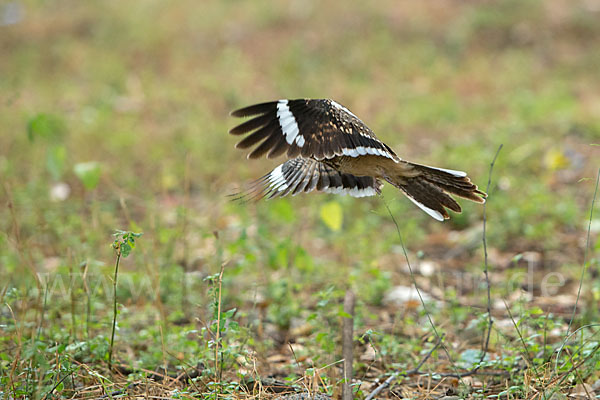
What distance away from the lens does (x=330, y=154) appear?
7.48 ft

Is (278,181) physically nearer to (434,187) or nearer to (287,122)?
(287,122)

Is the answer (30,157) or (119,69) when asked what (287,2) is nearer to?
(119,69)

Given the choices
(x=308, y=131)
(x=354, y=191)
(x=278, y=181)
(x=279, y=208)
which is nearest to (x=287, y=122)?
(x=308, y=131)

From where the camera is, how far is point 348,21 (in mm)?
10609

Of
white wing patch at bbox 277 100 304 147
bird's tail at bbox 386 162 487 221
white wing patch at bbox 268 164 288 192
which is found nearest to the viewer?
white wing patch at bbox 277 100 304 147

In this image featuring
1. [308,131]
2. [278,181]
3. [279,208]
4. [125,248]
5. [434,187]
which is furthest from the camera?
[279,208]

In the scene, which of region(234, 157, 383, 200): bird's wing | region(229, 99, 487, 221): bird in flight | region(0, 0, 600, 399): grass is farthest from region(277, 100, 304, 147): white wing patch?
region(0, 0, 600, 399): grass

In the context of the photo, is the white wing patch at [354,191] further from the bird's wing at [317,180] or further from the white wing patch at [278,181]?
the white wing patch at [278,181]

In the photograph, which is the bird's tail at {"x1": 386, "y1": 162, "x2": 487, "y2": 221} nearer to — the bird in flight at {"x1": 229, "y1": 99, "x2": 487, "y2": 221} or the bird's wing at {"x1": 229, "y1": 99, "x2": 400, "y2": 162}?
the bird in flight at {"x1": 229, "y1": 99, "x2": 487, "y2": 221}

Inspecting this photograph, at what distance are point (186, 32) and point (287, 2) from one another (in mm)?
1881

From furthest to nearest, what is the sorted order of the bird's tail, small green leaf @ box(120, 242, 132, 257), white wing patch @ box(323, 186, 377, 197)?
white wing patch @ box(323, 186, 377, 197)
the bird's tail
small green leaf @ box(120, 242, 132, 257)

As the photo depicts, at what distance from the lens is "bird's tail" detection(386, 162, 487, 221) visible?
246 centimetres

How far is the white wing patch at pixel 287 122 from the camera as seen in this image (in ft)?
7.74

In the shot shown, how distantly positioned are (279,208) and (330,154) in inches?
59.0
